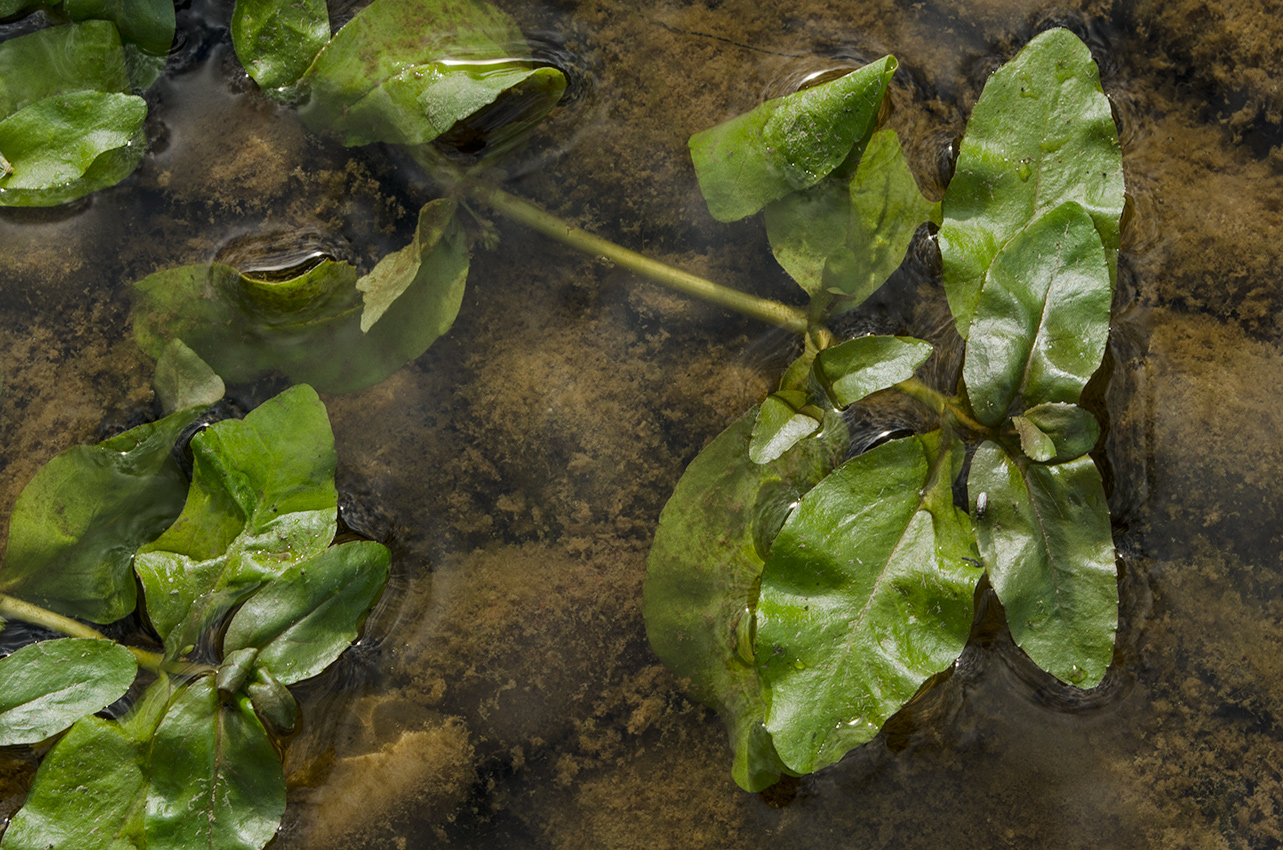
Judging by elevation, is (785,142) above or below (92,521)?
above

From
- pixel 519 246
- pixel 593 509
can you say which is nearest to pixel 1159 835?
pixel 593 509

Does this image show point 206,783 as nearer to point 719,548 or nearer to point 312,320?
point 312,320

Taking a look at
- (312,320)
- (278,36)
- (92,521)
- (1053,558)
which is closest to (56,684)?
(92,521)

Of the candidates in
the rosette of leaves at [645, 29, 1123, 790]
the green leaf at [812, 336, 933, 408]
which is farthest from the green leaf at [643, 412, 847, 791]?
the green leaf at [812, 336, 933, 408]

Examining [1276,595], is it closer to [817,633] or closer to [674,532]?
[817,633]

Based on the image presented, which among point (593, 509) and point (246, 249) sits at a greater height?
point (246, 249)

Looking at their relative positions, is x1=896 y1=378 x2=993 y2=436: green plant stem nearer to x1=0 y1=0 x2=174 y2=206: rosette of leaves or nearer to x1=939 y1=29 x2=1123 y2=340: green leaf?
x1=939 y1=29 x2=1123 y2=340: green leaf
